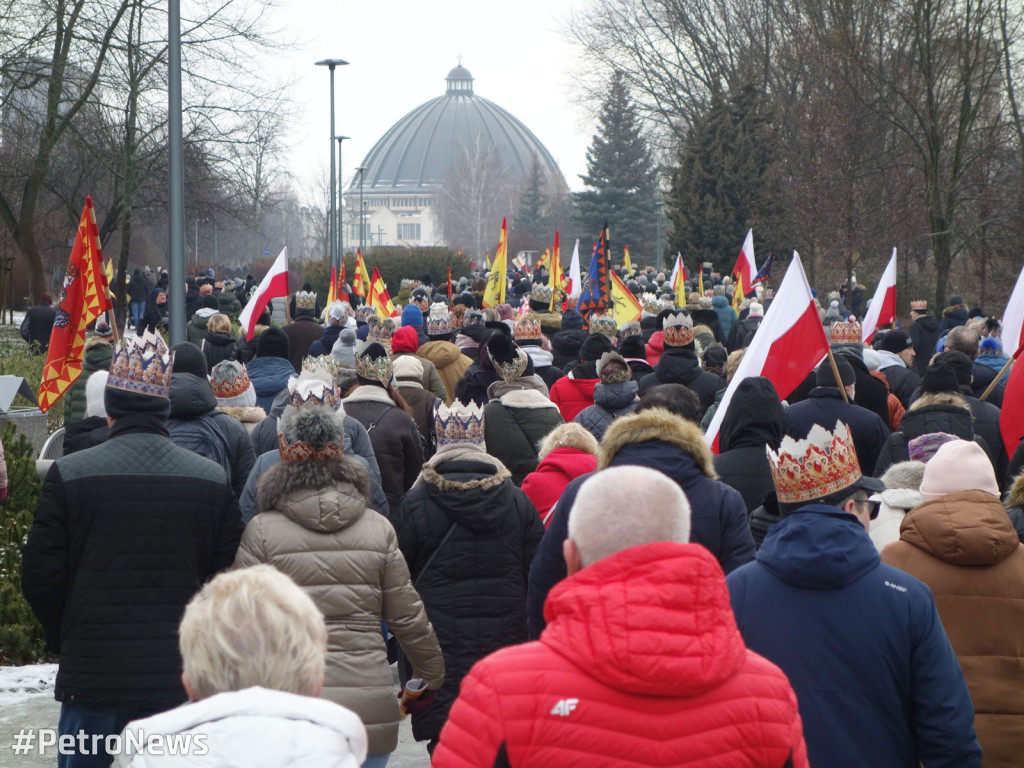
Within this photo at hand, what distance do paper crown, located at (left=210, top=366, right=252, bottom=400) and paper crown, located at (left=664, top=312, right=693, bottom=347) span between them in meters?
3.31

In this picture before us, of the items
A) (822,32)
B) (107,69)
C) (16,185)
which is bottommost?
(16,185)

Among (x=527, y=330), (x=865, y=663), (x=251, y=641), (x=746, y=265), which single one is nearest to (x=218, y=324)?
(x=527, y=330)

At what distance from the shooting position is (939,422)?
714 centimetres

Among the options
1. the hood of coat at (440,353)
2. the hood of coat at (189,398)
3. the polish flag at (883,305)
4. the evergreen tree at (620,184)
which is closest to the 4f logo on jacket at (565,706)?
the hood of coat at (189,398)

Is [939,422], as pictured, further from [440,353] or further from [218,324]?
[218,324]

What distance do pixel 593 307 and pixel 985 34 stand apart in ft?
51.9

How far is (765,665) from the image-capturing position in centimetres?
256

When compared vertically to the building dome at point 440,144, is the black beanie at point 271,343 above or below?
below

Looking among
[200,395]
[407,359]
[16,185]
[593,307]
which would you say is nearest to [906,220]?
[593,307]

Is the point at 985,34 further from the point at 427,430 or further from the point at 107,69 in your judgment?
the point at 427,430

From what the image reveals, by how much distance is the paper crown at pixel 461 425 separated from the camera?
5668mm

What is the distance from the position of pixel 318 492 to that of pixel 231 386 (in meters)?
2.83

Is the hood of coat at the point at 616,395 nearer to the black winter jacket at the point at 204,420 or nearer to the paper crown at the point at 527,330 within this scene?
the black winter jacket at the point at 204,420

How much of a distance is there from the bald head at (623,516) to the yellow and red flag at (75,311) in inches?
290
